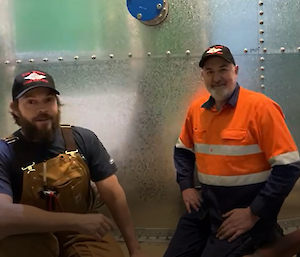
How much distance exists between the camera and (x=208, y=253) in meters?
1.38

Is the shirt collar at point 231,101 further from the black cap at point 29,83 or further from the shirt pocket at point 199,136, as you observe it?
the black cap at point 29,83

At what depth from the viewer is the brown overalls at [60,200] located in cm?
130

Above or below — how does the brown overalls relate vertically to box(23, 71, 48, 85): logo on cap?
below

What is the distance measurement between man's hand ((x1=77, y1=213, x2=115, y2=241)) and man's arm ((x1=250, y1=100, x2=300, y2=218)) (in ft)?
1.75

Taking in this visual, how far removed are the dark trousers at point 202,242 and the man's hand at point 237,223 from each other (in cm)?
2

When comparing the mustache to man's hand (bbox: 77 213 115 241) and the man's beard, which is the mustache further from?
man's hand (bbox: 77 213 115 241)

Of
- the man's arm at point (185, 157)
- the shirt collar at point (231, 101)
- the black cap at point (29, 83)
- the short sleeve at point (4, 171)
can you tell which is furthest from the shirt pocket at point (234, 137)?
the short sleeve at point (4, 171)

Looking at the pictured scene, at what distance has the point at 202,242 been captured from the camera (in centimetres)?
153

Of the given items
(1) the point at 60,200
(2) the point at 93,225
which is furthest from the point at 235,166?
(1) the point at 60,200

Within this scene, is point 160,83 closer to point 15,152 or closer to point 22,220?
point 15,152

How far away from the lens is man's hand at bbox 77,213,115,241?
4.23 ft

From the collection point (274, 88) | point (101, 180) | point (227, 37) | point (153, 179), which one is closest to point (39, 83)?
point (101, 180)

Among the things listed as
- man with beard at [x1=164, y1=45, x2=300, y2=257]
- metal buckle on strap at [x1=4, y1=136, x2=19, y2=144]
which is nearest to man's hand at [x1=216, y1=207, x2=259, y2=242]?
man with beard at [x1=164, y1=45, x2=300, y2=257]

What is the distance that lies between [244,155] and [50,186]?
73 centimetres
